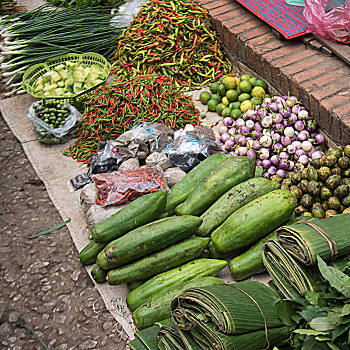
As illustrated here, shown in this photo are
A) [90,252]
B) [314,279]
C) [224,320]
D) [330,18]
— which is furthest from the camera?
[330,18]

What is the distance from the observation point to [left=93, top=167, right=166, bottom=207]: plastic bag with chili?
10.1 feet

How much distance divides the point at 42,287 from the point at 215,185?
1.48 metres

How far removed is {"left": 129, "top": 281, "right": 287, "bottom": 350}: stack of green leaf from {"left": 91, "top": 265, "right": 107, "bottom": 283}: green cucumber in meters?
0.81

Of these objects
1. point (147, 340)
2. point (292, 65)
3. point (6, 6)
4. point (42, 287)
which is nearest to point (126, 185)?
point (42, 287)

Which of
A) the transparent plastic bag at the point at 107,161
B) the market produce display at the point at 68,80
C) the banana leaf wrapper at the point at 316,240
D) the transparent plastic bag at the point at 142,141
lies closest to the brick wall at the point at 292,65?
the transparent plastic bag at the point at 142,141

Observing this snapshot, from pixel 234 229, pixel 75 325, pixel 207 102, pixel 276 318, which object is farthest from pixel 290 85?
pixel 75 325

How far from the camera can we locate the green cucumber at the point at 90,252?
2.83m

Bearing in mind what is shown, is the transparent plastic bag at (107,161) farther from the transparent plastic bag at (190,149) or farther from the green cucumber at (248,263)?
the green cucumber at (248,263)

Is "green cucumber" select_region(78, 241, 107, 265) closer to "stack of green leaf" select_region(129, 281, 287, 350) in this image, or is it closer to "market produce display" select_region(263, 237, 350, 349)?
"stack of green leaf" select_region(129, 281, 287, 350)

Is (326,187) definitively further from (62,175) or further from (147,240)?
(62,175)

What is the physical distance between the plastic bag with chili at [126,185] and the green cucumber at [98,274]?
0.52 m

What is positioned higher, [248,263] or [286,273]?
[286,273]

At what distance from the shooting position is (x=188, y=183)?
315 cm

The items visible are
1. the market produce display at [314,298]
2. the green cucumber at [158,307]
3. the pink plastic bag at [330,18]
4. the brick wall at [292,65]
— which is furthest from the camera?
the pink plastic bag at [330,18]
